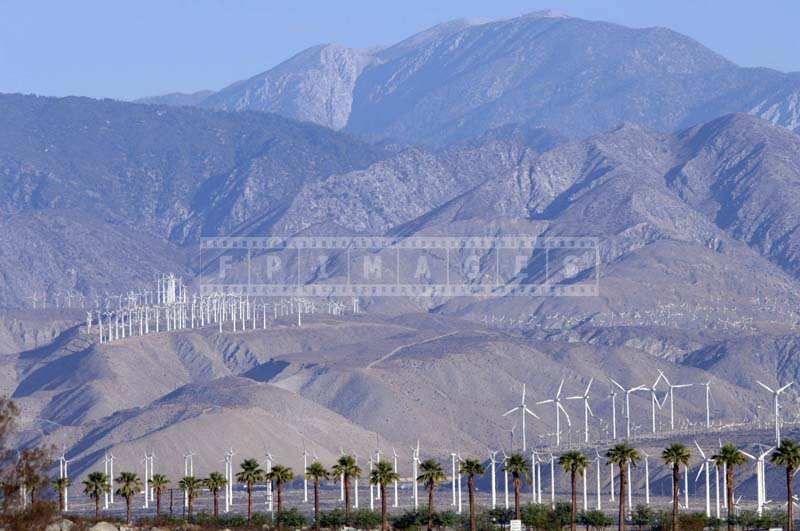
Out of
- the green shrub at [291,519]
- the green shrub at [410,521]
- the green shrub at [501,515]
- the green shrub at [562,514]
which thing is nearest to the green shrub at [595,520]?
the green shrub at [562,514]

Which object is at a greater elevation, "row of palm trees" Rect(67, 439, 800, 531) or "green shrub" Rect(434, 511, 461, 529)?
"row of palm trees" Rect(67, 439, 800, 531)

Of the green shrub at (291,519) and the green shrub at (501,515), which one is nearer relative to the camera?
the green shrub at (291,519)

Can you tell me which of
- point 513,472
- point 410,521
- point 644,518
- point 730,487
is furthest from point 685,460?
point 410,521

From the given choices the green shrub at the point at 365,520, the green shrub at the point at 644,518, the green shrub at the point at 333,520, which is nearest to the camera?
the green shrub at the point at 333,520

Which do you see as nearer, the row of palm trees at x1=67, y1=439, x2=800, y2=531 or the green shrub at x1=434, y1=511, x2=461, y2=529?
the row of palm trees at x1=67, y1=439, x2=800, y2=531

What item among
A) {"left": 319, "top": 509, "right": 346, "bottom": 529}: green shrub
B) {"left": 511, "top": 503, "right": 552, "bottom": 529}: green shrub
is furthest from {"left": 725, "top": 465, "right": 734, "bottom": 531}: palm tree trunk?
{"left": 319, "top": 509, "right": 346, "bottom": 529}: green shrub

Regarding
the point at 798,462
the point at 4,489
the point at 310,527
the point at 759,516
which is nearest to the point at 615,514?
the point at 759,516

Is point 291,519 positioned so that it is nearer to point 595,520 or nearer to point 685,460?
point 595,520

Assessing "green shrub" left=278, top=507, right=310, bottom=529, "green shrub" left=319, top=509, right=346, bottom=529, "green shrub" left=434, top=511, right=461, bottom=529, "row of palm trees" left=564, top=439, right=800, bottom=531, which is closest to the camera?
"row of palm trees" left=564, top=439, right=800, bottom=531

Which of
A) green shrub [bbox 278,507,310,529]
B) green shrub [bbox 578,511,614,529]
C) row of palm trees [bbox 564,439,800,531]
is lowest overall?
green shrub [bbox 578,511,614,529]

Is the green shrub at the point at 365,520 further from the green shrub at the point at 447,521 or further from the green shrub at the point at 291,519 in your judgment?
the green shrub at the point at 447,521

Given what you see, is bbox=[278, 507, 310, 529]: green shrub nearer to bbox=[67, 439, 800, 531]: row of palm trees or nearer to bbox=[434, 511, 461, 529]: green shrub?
bbox=[67, 439, 800, 531]: row of palm trees

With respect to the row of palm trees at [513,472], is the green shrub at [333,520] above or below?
below

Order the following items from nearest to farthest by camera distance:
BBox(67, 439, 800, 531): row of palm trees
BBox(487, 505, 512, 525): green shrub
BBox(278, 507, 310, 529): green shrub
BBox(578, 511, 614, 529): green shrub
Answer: BBox(67, 439, 800, 531): row of palm trees
BBox(278, 507, 310, 529): green shrub
BBox(487, 505, 512, 525): green shrub
BBox(578, 511, 614, 529): green shrub
